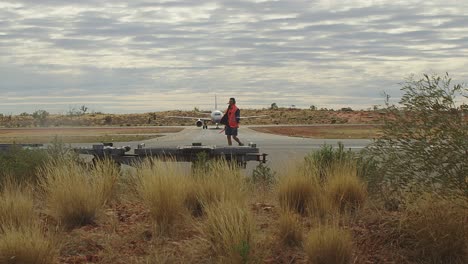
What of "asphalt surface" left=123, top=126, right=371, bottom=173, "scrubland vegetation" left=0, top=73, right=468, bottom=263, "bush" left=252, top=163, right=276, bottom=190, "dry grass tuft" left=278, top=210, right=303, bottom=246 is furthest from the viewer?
"asphalt surface" left=123, top=126, right=371, bottom=173

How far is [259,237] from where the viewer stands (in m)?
7.35

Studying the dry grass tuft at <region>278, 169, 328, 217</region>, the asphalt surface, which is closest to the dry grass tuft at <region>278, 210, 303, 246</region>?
the dry grass tuft at <region>278, 169, 328, 217</region>

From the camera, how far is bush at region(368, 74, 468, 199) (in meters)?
7.31

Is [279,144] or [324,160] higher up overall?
[324,160]

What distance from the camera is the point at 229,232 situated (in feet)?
22.8

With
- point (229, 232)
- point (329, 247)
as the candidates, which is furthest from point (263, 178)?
point (329, 247)

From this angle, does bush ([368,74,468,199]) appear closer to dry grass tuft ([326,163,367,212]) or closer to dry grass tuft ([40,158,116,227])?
dry grass tuft ([326,163,367,212])

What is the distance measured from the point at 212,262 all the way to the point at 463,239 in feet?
9.33

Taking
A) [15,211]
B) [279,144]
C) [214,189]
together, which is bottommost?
[279,144]

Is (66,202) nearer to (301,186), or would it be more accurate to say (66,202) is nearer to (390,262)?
(301,186)

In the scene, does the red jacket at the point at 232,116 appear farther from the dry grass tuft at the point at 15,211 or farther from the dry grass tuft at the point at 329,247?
the dry grass tuft at the point at 329,247

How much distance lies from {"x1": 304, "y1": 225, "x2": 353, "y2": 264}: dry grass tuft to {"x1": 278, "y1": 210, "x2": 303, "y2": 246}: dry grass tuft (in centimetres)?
55

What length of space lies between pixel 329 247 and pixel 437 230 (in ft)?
4.42

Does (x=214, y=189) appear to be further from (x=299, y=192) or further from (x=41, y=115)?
(x=41, y=115)
